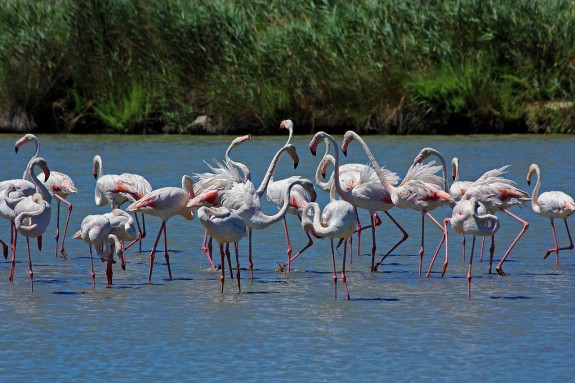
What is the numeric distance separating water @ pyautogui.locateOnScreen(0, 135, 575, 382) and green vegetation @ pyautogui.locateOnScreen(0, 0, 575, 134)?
8.73 metres

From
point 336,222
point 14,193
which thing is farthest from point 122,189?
point 336,222

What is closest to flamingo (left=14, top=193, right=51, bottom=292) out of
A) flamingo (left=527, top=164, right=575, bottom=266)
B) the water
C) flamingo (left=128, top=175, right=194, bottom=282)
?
the water

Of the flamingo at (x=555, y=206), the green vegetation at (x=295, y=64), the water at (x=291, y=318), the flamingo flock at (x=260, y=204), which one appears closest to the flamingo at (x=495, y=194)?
the flamingo flock at (x=260, y=204)

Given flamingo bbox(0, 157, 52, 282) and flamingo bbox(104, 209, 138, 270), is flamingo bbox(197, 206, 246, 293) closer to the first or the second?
flamingo bbox(104, 209, 138, 270)

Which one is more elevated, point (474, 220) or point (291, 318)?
point (474, 220)

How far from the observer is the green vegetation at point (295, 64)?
19391mm

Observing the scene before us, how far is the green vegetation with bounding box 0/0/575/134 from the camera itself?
63.6ft

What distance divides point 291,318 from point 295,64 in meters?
13.2

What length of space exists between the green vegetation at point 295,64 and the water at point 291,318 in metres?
8.73

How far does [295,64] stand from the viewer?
1964cm

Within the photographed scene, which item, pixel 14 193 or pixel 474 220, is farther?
pixel 14 193

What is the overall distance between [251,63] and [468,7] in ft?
13.1

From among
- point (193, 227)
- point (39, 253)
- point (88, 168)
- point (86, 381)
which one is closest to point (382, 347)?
point (86, 381)

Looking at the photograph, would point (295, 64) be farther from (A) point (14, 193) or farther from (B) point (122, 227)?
(B) point (122, 227)
